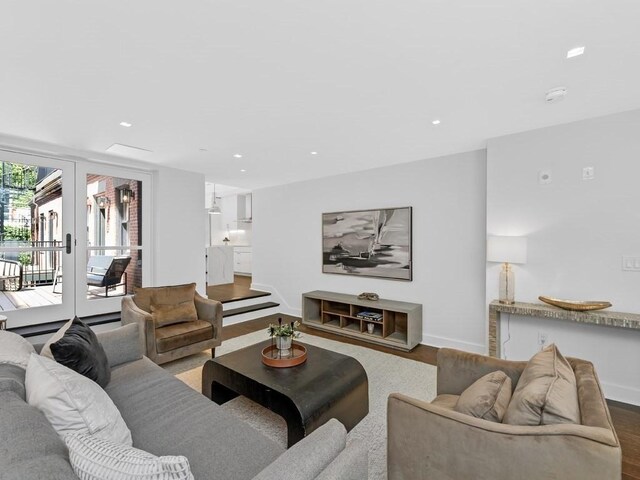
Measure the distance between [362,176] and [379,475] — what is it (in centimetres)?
387

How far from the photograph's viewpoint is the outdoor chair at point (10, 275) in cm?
342

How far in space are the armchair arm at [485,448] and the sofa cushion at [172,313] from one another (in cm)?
276

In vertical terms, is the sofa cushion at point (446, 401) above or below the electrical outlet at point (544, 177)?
below

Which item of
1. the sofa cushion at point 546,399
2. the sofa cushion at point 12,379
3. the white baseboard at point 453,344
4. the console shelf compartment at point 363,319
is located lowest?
the white baseboard at point 453,344

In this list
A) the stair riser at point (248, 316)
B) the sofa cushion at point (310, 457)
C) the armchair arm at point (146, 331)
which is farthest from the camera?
the stair riser at point (248, 316)

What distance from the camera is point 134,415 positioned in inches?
66.3

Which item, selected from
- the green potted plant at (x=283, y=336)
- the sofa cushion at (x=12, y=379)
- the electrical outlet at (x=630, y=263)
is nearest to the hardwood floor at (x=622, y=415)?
the electrical outlet at (x=630, y=263)

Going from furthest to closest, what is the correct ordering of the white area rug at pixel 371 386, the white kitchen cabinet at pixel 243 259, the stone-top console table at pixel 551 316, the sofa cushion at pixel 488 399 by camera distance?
the white kitchen cabinet at pixel 243 259
the stone-top console table at pixel 551 316
the white area rug at pixel 371 386
the sofa cushion at pixel 488 399

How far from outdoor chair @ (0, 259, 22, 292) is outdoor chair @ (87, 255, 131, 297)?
0.66m

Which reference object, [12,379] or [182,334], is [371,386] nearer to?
[182,334]

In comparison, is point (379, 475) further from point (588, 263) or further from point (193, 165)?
point (193, 165)

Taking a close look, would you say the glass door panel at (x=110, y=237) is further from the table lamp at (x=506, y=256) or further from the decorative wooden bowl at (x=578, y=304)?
the decorative wooden bowl at (x=578, y=304)

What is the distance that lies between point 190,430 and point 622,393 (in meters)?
3.59

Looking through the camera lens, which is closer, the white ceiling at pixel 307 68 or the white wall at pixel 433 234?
the white ceiling at pixel 307 68
